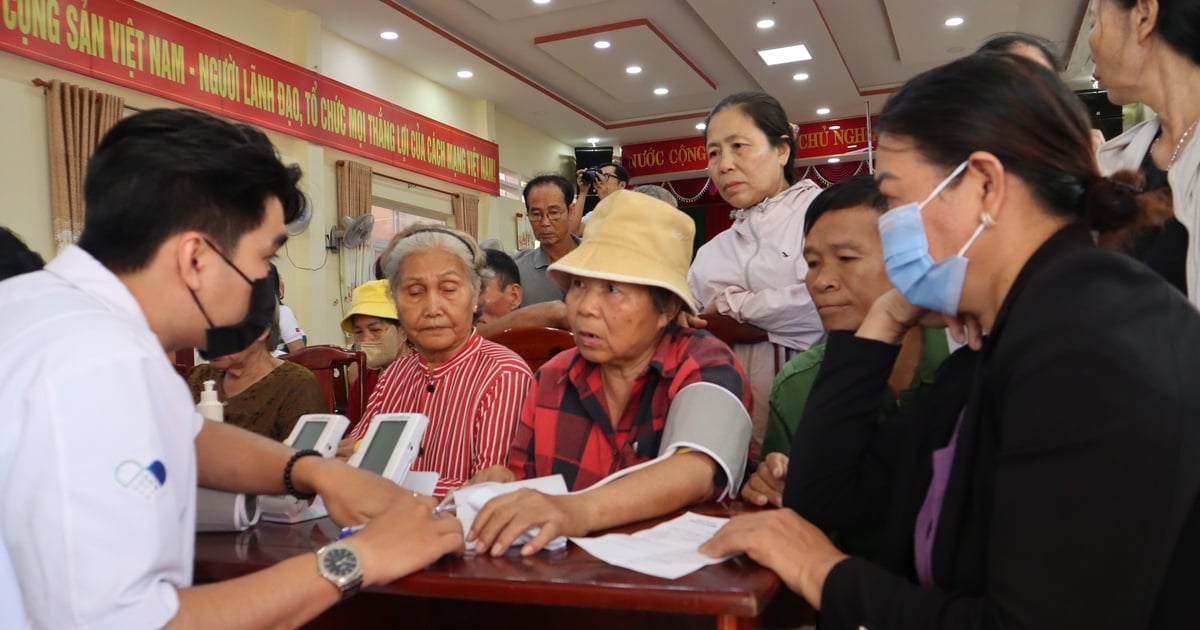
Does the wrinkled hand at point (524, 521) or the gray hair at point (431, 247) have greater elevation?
the gray hair at point (431, 247)

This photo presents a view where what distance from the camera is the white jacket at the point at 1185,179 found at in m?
1.65

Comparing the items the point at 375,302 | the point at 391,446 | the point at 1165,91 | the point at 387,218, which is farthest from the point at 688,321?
the point at 387,218

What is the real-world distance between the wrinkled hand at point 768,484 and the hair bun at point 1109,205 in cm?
65

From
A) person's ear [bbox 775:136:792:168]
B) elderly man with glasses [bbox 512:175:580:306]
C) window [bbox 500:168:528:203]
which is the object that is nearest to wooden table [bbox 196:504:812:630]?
person's ear [bbox 775:136:792:168]

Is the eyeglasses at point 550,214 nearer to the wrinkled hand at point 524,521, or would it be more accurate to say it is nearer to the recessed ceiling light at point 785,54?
the wrinkled hand at point 524,521

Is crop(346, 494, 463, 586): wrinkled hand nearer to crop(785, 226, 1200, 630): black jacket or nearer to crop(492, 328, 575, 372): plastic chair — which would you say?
crop(785, 226, 1200, 630): black jacket

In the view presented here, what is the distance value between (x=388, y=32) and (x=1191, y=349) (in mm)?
7896

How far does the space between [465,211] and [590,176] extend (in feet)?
16.9

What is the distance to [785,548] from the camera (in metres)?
1.10

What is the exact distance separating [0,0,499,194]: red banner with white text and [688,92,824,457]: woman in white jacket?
14.2ft

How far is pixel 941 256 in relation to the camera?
1.10 metres

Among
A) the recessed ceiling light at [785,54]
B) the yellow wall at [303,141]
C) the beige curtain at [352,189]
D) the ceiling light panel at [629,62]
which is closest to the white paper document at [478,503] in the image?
the yellow wall at [303,141]

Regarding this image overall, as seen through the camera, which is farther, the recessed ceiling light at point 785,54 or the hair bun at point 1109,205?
the recessed ceiling light at point 785,54

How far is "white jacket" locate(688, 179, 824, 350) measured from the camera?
2.40m
